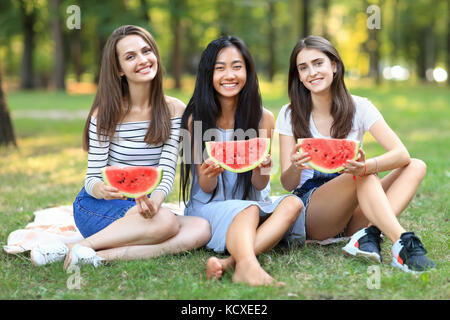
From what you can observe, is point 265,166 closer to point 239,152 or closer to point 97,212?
point 239,152

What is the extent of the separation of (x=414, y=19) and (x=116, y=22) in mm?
21330

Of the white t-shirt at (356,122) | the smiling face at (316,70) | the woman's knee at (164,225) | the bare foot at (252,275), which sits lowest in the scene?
the bare foot at (252,275)

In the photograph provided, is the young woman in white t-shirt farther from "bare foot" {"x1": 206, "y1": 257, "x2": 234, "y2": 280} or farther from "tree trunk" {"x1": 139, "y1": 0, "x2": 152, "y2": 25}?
"tree trunk" {"x1": 139, "y1": 0, "x2": 152, "y2": 25}

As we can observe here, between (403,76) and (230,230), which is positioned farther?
(403,76)

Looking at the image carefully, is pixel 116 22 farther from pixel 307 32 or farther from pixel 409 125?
pixel 409 125

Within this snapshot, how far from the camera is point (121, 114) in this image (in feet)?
13.6

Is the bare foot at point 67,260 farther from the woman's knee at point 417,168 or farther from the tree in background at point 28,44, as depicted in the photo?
the tree in background at point 28,44

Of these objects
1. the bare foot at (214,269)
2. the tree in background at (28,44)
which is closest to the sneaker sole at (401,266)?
the bare foot at (214,269)

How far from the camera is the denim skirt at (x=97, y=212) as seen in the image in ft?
13.1

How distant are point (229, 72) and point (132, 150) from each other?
3.31 ft

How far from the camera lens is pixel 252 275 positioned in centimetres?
322

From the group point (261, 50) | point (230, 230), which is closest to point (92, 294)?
point (230, 230)

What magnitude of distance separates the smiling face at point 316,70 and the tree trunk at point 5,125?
7064 millimetres

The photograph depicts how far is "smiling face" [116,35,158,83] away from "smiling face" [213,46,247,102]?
52 centimetres
